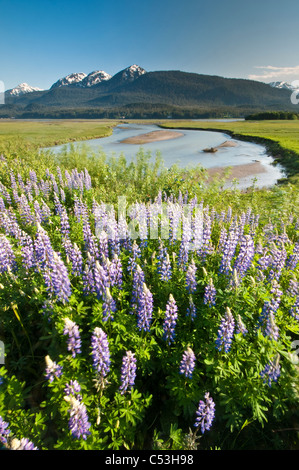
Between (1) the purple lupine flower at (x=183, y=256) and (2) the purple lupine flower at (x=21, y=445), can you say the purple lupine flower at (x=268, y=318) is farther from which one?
(2) the purple lupine flower at (x=21, y=445)

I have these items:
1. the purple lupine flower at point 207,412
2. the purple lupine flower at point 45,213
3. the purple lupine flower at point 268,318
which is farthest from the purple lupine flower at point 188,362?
the purple lupine flower at point 45,213

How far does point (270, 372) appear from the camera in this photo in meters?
2.92

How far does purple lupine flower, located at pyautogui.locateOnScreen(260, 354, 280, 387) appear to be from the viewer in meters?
2.88

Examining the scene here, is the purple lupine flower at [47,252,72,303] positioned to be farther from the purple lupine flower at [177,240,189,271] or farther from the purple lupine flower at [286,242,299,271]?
the purple lupine flower at [286,242,299,271]

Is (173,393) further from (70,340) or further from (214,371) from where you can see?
(70,340)

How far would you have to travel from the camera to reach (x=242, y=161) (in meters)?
28.3

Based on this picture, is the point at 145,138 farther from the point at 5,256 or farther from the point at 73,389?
the point at 73,389

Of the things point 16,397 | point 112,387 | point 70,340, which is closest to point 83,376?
point 112,387

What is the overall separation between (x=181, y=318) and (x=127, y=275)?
1.53 metres

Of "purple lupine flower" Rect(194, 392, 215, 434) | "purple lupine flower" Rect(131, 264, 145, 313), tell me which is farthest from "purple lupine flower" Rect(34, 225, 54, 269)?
"purple lupine flower" Rect(194, 392, 215, 434)
